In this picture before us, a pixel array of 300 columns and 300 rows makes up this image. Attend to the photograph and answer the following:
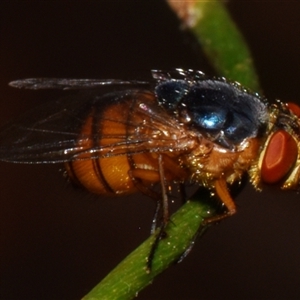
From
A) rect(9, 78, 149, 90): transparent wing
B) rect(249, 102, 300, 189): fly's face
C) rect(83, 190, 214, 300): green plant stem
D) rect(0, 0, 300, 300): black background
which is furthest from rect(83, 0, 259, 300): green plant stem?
rect(0, 0, 300, 300): black background

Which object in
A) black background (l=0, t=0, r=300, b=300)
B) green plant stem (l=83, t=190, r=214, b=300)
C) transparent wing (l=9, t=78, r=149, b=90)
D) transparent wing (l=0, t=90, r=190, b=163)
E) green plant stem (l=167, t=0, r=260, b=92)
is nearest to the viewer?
green plant stem (l=83, t=190, r=214, b=300)

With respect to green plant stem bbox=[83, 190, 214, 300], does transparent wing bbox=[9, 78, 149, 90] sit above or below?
above

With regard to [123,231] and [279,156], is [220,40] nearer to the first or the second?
[279,156]

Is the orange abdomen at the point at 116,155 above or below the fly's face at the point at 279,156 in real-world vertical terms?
above

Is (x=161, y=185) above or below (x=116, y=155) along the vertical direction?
below

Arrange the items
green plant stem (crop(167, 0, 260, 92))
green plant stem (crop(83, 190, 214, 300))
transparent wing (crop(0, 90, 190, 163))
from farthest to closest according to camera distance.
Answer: green plant stem (crop(167, 0, 260, 92)) → transparent wing (crop(0, 90, 190, 163)) → green plant stem (crop(83, 190, 214, 300))

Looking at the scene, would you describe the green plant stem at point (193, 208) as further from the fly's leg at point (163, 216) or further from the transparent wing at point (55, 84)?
the transparent wing at point (55, 84)

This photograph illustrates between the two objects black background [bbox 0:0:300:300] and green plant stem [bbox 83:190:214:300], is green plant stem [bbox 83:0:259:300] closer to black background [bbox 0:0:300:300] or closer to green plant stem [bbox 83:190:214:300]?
green plant stem [bbox 83:190:214:300]

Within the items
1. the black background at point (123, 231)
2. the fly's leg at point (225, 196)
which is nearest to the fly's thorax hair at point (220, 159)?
the fly's leg at point (225, 196)

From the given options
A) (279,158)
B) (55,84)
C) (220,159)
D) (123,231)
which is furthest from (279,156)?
(123,231)
